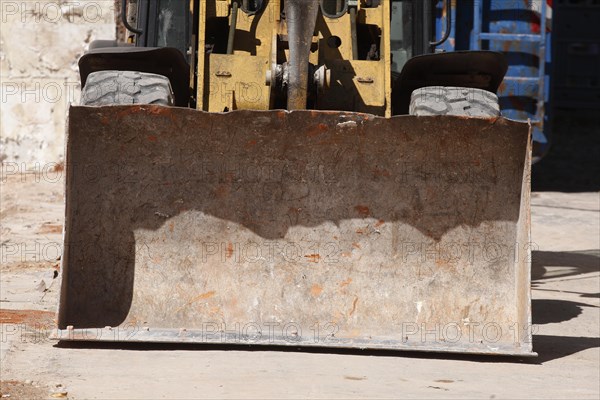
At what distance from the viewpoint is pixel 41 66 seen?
1162 centimetres

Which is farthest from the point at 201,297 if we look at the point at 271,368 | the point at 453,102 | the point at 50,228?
the point at 50,228

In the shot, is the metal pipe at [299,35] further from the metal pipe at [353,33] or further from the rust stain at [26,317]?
the rust stain at [26,317]

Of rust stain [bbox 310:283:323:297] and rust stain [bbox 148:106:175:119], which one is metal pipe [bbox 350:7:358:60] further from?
rust stain [bbox 310:283:323:297]

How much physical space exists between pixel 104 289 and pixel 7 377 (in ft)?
2.79

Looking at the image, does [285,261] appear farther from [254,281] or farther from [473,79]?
[473,79]

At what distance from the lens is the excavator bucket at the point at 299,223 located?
5215mm

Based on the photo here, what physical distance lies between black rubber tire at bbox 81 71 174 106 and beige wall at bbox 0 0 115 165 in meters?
6.04

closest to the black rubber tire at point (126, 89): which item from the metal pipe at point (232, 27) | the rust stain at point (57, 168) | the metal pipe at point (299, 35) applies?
the metal pipe at point (232, 27)

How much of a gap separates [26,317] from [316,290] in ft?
4.66

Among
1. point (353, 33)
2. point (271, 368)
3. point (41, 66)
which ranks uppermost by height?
point (41, 66)

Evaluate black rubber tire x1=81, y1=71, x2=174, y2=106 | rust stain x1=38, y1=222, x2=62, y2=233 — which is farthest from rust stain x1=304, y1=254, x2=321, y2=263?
rust stain x1=38, y1=222, x2=62, y2=233

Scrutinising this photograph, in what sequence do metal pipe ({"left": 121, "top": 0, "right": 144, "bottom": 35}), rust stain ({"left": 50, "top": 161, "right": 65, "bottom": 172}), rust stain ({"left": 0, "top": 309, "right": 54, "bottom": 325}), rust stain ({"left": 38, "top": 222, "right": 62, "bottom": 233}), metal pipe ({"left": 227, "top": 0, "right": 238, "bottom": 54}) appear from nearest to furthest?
rust stain ({"left": 0, "top": 309, "right": 54, "bottom": 325}) < metal pipe ({"left": 227, "top": 0, "right": 238, "bottom": 54}) < metal pipe ({"left": 121, "top": 0, "right": 144, "bottom": 35}) < rust stain ({"left": 38, "top": 222, "right": 62, "bottom": 233}) < rust stain ({"left": 50, "top": 161, "right": 65, "bottom": 172})

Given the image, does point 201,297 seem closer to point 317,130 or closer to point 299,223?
point 299,223

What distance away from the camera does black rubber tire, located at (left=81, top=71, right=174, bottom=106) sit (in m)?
5.52
